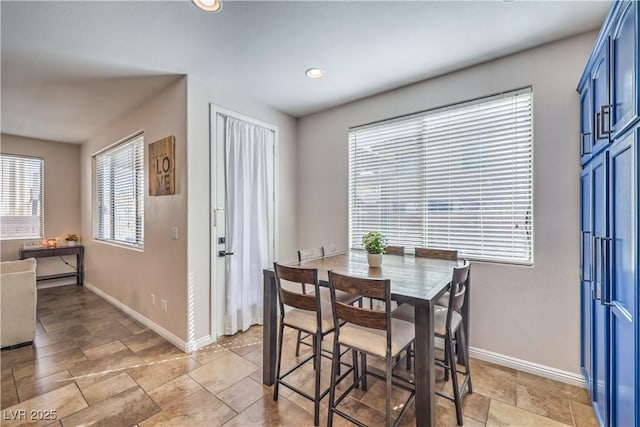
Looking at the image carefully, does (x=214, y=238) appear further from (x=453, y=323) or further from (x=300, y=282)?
(x=453, y=323)

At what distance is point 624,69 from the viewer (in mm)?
1316

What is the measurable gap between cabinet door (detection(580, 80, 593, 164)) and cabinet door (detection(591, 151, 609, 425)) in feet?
0.64

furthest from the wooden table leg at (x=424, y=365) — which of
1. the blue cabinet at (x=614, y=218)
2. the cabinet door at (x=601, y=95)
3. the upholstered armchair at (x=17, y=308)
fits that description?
the upholstered armchair at (x=17, y=308)

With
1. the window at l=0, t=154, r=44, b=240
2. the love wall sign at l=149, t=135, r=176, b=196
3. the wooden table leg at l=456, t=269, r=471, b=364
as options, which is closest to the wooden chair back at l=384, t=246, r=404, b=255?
the wooden table leg at l=456, t=269, r=471, b=364

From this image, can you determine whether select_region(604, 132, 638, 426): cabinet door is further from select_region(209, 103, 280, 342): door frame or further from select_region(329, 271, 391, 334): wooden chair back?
select_region(209, 103, 280, 342): door frame

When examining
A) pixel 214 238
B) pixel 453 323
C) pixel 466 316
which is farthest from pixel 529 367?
pixel 214 238

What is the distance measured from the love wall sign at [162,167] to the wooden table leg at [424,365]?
2600mm

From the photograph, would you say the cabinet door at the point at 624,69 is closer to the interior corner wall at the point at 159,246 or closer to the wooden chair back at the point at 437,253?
the wooden chair back at the point at 437,253

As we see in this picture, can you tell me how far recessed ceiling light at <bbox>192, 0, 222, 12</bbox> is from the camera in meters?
1.81

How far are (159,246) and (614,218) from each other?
12.1ft

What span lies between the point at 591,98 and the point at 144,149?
4155mm

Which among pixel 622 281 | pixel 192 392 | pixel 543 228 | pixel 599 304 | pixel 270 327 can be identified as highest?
pixel 543 228

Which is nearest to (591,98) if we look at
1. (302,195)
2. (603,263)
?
(603,263)

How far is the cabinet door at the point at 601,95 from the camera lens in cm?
153
